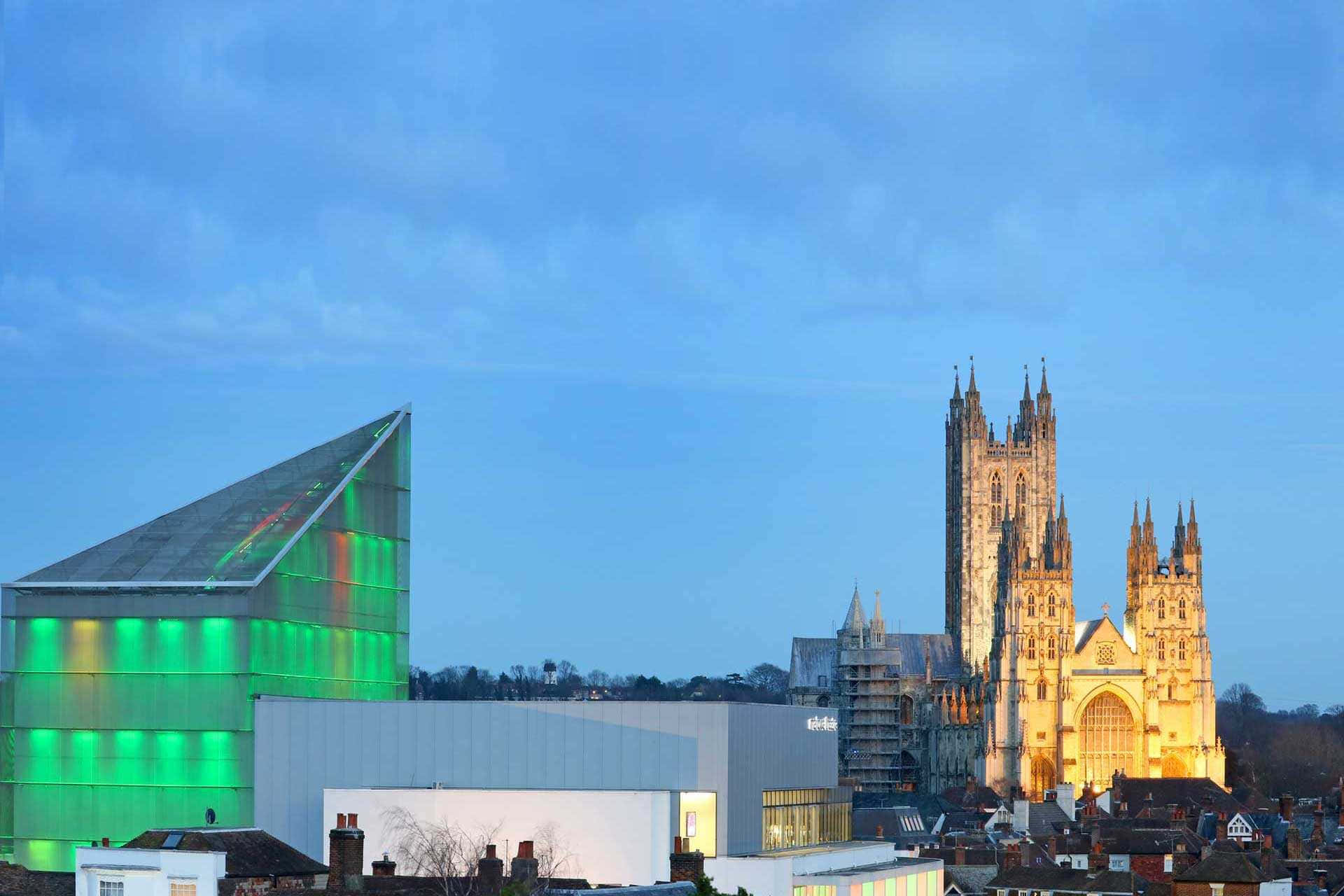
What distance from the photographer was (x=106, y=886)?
179 feet

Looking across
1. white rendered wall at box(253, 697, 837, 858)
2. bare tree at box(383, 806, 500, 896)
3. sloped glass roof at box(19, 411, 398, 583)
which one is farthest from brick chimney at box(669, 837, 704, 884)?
sloped glass roof at box(19, 411, 398, 583)

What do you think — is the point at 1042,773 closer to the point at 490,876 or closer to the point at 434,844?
the point at 434,844

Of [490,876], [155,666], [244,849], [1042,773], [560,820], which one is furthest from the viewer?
[1042,773]

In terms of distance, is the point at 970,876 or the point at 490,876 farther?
the point at 970,876

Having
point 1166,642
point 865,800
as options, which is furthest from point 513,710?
point 1166,642

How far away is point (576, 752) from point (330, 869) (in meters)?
18.4

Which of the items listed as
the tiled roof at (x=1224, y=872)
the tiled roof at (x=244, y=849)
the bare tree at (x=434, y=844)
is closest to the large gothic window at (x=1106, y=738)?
the tiled roof at (x=1224, y=872)

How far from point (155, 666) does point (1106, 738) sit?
127255 millimetres

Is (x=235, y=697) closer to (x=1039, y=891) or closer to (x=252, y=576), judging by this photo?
(x=252, y=576)

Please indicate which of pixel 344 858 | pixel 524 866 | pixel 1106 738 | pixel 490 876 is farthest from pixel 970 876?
pixel 1106 738

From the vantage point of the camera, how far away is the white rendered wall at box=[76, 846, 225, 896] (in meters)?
52.4

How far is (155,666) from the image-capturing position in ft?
254

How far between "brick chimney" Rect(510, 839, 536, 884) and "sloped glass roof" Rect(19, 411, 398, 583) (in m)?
18.8

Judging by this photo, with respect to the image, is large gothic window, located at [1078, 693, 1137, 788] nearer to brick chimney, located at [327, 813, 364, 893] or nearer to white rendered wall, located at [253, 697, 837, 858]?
white rendered wall, located at [253, 697, 837, 858]
